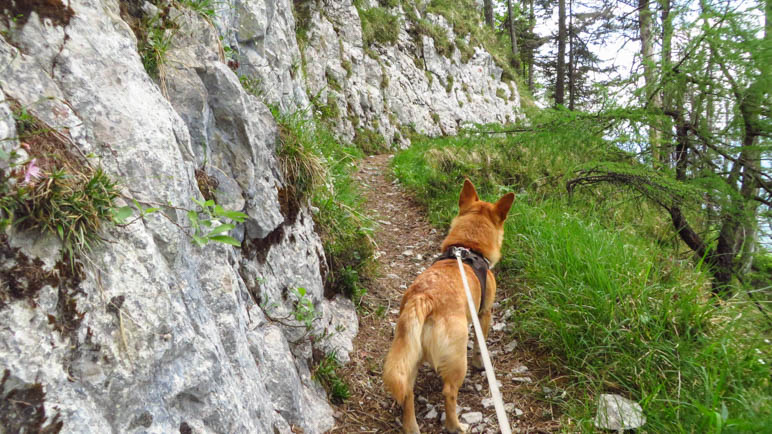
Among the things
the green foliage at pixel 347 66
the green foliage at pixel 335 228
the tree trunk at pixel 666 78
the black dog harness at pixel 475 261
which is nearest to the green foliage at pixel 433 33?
the green foliage at pixel 347 66

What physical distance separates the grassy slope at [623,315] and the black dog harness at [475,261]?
0.62m

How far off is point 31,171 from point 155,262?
540mm

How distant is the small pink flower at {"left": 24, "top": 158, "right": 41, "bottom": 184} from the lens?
1.27 meters

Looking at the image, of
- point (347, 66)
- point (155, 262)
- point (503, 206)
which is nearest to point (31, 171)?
point (155, 262)

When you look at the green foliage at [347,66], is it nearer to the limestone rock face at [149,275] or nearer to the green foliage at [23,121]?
the limestone rock face at [149,275]

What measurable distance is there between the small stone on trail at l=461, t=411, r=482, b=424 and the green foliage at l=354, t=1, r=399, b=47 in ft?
44.4

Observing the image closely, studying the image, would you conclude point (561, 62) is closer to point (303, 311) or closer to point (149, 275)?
point (303, 311)

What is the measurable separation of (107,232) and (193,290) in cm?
50

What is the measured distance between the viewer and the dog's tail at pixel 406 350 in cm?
236

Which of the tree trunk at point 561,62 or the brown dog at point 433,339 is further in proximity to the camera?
the tree trunk at point 561,62

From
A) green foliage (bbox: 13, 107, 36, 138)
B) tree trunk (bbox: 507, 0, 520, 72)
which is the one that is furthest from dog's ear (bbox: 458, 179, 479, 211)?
tree trunk (bbox: 507, 0, 520, 72)

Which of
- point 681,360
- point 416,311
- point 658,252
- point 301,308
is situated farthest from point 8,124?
point 658,252

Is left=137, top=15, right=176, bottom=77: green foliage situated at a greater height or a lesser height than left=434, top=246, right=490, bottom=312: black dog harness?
greater

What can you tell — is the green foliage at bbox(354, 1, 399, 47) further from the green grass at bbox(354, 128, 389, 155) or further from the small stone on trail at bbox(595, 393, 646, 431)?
the small stone on trail at bbox(595, 393, 646, 431)
